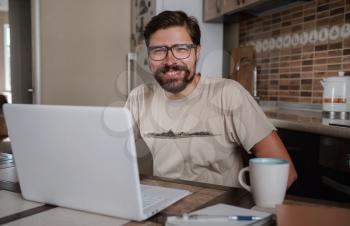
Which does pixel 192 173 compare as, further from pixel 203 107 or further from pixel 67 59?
pixel 67 59

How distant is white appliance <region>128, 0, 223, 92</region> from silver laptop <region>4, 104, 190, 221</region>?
2192mm

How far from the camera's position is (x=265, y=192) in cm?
80

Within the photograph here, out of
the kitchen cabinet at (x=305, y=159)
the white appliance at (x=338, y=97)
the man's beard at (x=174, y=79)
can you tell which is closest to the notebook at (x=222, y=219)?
the man's beard at (x=174, y=79)

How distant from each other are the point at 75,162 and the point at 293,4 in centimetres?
215

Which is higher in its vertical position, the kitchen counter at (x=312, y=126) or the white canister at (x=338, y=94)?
the white canister at (x=338, y=94)

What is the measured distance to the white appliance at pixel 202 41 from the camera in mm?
3023

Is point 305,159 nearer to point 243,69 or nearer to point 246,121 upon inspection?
point 246,121

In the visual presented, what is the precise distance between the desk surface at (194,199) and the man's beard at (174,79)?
0.50 m


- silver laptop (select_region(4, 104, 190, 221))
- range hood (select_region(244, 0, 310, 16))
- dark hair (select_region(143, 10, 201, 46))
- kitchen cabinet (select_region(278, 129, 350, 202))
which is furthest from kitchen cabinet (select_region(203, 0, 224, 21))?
silver laptop (select_region(4, 104, 190, 221))

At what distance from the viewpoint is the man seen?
1.33 m

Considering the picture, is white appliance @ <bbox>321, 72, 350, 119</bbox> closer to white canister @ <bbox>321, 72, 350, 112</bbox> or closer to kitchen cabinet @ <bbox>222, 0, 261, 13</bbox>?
white canister @ <bbox>321, 72, 350, 112</bbox>

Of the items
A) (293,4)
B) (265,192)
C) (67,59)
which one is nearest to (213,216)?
(265,192)

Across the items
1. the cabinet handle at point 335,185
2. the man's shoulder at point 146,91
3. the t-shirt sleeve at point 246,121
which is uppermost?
the man's shoulder at point 146,91

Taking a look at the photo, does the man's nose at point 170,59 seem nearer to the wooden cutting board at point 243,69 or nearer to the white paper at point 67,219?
the white paper at point 67,219
